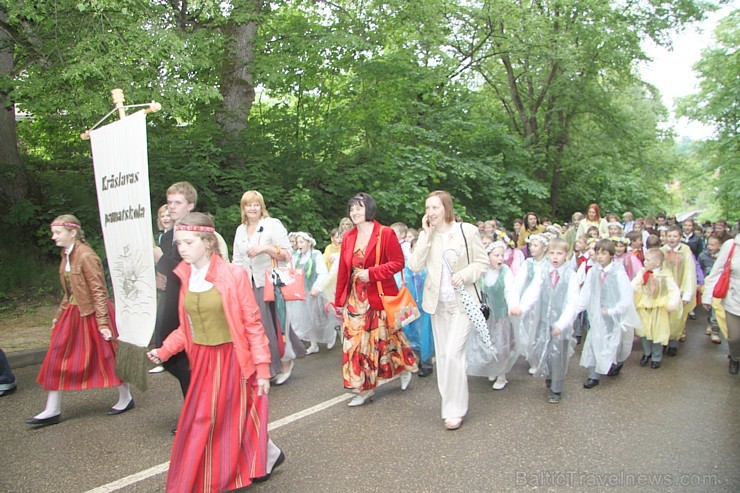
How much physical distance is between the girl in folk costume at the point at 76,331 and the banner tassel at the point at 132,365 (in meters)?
0.17

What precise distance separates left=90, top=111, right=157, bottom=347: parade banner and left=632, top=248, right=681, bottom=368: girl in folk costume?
18.3 ft

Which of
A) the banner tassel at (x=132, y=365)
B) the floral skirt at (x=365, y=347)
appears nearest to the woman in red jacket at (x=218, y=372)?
the banner tassel at (x=132, y=365)

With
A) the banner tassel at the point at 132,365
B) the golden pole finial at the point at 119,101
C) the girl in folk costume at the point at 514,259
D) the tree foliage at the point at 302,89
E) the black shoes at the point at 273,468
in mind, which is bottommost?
the black shoes at the point at 273,468

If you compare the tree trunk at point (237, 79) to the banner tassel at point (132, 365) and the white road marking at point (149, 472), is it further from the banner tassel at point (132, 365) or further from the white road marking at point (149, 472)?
the white road marking at point (149, 472)

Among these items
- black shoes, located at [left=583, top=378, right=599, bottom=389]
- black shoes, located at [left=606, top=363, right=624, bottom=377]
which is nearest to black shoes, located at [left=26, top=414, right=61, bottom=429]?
black shoes, located at [left=583, top=378, right=599, bottom=389]

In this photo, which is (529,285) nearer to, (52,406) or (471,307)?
(471,307)

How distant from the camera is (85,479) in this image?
13.4ft

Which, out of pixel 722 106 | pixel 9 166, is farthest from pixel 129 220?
pixel 722 106

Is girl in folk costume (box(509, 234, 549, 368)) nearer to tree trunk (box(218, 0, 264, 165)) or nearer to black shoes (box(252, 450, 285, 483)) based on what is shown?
black shoes (box(252, 450, 285, 483))

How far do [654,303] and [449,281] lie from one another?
352 centimetres

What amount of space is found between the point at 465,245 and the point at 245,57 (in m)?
7.87

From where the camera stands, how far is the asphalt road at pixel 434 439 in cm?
399

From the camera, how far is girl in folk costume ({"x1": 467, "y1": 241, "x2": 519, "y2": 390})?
20.3ft

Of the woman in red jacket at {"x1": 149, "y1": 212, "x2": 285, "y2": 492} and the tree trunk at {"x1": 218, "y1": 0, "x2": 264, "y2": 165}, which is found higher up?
the tree trunk at {"x1": 218, "y1": 0, "x2": 264, "y2": 165}
